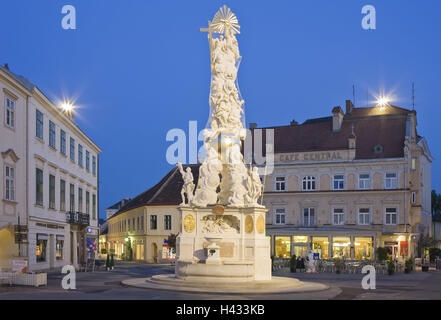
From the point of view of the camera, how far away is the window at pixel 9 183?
28.8 metres

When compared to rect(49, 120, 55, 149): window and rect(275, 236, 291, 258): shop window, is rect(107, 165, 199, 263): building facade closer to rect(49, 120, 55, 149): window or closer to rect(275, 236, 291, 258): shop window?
rect(275, 236, 291, 258): shop window

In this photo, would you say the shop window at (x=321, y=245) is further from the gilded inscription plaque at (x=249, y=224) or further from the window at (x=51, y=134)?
the gilded inscription plaque at (x=249, y=224)

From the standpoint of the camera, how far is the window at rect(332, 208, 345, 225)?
5590 centimetres

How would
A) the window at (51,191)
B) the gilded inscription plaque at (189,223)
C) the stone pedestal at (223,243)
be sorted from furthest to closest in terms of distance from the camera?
1. the window at (51,191)
2. the gilded inscription plaque at (189,223)
3. the stone pedestal at (223,243)

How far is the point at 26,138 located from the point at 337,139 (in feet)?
112

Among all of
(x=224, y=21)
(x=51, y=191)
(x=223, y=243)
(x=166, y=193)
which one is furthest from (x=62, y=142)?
(x=166, y=193)

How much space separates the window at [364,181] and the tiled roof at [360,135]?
1.75 meters

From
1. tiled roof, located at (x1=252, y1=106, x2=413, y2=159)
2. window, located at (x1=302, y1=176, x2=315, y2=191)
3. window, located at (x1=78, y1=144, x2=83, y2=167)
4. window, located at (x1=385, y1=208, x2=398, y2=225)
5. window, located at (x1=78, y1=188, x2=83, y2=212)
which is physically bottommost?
window, located at (x1=385, y1=208, x2=398, y2=225)

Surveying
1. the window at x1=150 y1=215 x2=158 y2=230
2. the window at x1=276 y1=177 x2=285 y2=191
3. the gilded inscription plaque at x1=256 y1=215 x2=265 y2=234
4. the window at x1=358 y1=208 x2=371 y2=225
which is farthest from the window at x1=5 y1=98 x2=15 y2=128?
the window at x1=358 y1=208 x2=371 y2=225

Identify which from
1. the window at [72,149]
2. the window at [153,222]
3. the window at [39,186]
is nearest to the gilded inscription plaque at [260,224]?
the window at [39,186]

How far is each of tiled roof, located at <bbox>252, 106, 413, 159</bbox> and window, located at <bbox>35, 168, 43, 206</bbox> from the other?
29.3 metres

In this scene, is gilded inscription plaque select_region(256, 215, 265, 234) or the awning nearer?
gilded inscription plaque select_region(256, 215, 265, 234)

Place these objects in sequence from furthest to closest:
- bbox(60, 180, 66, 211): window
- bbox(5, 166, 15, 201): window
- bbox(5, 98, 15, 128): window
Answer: bbox(60, 180, 66, 211): window < bbox(5, 98, 15, 128): window < bbox(5, 166, 15, 201): window
